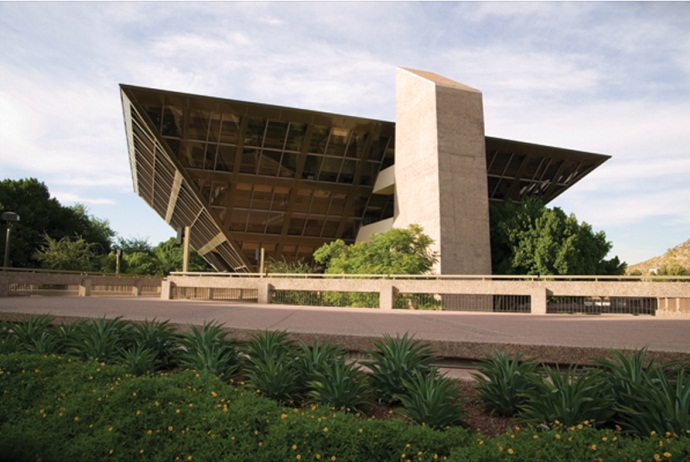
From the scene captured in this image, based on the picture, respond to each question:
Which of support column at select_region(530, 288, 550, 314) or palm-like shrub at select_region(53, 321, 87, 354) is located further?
support column at select_region(530, 288, 550, 314)

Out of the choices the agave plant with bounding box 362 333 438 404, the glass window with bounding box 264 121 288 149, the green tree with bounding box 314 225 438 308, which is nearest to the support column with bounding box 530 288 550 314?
the green tree with bounding box 314 225 438 308

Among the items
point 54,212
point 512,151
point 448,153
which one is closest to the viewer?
point 448,153

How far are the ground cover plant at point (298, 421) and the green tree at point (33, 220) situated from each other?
51527 mm

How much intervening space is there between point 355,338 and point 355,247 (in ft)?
77.5

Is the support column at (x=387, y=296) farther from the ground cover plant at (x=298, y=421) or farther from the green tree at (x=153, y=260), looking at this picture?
the green tree at (x=153, y=260)

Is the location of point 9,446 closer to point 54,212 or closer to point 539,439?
point 539,439

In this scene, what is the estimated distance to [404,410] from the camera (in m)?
5.85

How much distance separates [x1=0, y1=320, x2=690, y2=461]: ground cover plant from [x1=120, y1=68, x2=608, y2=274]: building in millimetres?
23143

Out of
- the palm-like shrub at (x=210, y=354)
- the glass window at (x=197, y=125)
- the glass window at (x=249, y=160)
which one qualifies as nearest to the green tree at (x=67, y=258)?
the glass window at (x=197, y=125)

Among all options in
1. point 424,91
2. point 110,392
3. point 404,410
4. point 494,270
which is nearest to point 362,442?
point 404,410

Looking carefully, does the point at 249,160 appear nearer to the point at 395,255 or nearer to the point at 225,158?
the point at 225,158

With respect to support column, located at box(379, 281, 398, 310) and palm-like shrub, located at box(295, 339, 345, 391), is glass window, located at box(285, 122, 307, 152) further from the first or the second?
palm-like shrub, located at box(295, 339, 345, 391)

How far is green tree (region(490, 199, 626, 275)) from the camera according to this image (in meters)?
34.2

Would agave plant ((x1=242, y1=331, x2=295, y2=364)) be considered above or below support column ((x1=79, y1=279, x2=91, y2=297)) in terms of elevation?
below
